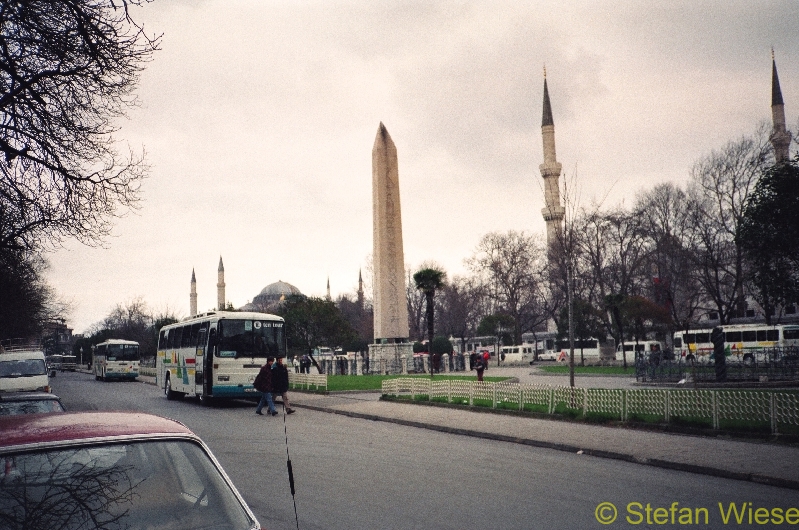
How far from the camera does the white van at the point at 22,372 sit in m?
22.2

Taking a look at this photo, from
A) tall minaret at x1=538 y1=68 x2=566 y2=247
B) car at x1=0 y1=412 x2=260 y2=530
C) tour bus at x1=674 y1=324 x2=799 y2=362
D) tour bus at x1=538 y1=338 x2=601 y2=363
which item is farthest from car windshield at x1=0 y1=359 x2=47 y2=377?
tall minaret at x1=538 y1=68 x2=566 y2=247

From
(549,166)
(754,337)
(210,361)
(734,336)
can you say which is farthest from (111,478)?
(549,166)

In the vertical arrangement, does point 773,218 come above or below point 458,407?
above

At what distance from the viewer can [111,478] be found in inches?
120

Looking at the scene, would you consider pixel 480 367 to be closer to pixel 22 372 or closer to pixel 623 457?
pixel 22 372

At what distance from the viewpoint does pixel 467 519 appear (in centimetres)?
669

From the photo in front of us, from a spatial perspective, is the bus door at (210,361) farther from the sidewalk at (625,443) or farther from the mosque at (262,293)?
the mosque at (262,293)

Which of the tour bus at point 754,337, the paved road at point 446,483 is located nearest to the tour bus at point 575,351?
the tour bus at point 754,337

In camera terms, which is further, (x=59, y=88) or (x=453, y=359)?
(x=453, y=359)

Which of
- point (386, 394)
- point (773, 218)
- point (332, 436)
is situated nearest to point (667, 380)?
point (773, 218)

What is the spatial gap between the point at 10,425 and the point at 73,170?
38.0 ft

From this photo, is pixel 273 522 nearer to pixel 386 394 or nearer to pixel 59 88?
pixel 59 88

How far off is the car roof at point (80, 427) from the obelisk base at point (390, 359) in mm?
37148

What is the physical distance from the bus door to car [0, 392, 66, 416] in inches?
521
